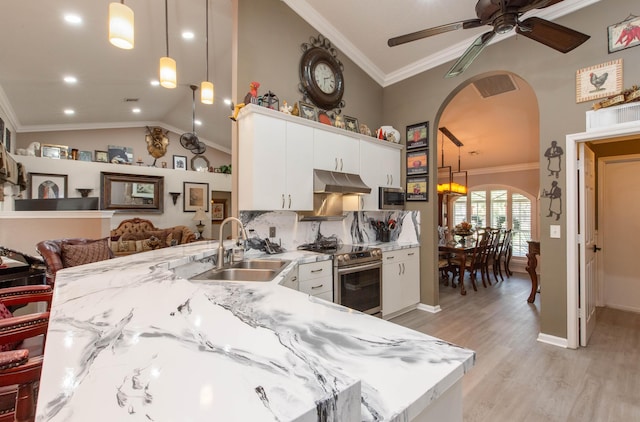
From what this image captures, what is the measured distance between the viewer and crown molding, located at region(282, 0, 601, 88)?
287 cm

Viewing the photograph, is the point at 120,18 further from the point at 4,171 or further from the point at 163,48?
the point at 4,171

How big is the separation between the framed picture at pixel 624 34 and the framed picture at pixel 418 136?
5.97 ft

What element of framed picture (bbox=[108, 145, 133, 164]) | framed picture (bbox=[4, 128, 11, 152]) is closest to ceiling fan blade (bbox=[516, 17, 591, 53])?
framed picture (bbox=[4, 128, 11, 152])

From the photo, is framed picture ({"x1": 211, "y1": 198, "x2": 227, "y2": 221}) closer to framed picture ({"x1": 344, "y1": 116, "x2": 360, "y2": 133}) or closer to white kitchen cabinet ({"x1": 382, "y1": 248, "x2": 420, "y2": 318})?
framed picture ({"x1": 344, "y1": 116, "x2": 360, "y2": 133})

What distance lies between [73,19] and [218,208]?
21.1 feet

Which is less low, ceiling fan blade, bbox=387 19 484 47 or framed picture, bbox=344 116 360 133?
ceiling fan blade, bbox=387 19 484 47

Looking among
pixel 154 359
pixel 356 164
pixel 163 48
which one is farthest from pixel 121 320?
pixel 163 48

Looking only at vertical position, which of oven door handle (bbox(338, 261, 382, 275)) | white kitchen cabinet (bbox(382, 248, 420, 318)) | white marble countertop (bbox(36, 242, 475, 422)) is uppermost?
white marble countertop (bbox(36, 242, 475, 422))

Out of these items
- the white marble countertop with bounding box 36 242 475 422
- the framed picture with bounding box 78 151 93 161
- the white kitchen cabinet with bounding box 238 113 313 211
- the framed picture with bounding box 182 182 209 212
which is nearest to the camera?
the white marble countertop with bounding box 36 242 475 422

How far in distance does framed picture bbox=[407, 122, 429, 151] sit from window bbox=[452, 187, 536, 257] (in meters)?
4.60

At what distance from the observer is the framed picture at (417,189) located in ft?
13.1

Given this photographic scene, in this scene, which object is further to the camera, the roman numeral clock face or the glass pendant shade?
the roman numeral clock face

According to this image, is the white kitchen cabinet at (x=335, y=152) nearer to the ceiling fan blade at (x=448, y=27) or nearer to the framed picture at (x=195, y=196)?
the ceiling fan blade at (x=448, y=27)

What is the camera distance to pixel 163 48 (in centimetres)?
427
